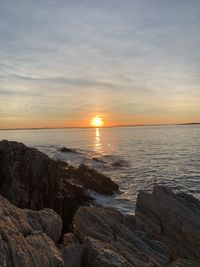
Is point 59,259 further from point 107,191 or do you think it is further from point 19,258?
point 107,191

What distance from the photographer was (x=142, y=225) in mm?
18188

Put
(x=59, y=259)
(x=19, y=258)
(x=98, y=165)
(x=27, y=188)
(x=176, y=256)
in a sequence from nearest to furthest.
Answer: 1. (x=19, y=258)
2. (x=59, y=259)
3. (x=176, y=256)
4. (x=27, y=188)
5. (x=98, y=165)

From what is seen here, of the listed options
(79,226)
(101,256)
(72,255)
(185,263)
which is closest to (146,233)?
(185,263)

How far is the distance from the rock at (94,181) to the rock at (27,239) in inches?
920

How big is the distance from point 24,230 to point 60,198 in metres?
14.8

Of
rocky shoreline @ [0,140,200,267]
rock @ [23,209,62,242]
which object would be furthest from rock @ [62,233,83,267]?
rock @ [23,209,62,242]

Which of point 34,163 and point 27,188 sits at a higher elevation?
point 34,163

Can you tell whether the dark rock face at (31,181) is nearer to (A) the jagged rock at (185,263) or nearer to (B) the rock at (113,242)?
(B) the rock at (113,242)

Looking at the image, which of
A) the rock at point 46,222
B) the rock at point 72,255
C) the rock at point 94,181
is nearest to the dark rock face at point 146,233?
the rock at point 72,255

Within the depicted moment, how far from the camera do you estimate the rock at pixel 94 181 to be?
122ft

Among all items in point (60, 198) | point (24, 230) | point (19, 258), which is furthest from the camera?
point (60, 198)

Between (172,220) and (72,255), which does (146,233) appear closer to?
(172,220)

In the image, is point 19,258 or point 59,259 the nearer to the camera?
point 19,258

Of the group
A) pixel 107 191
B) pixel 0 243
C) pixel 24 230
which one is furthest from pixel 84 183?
pixel 0 243
